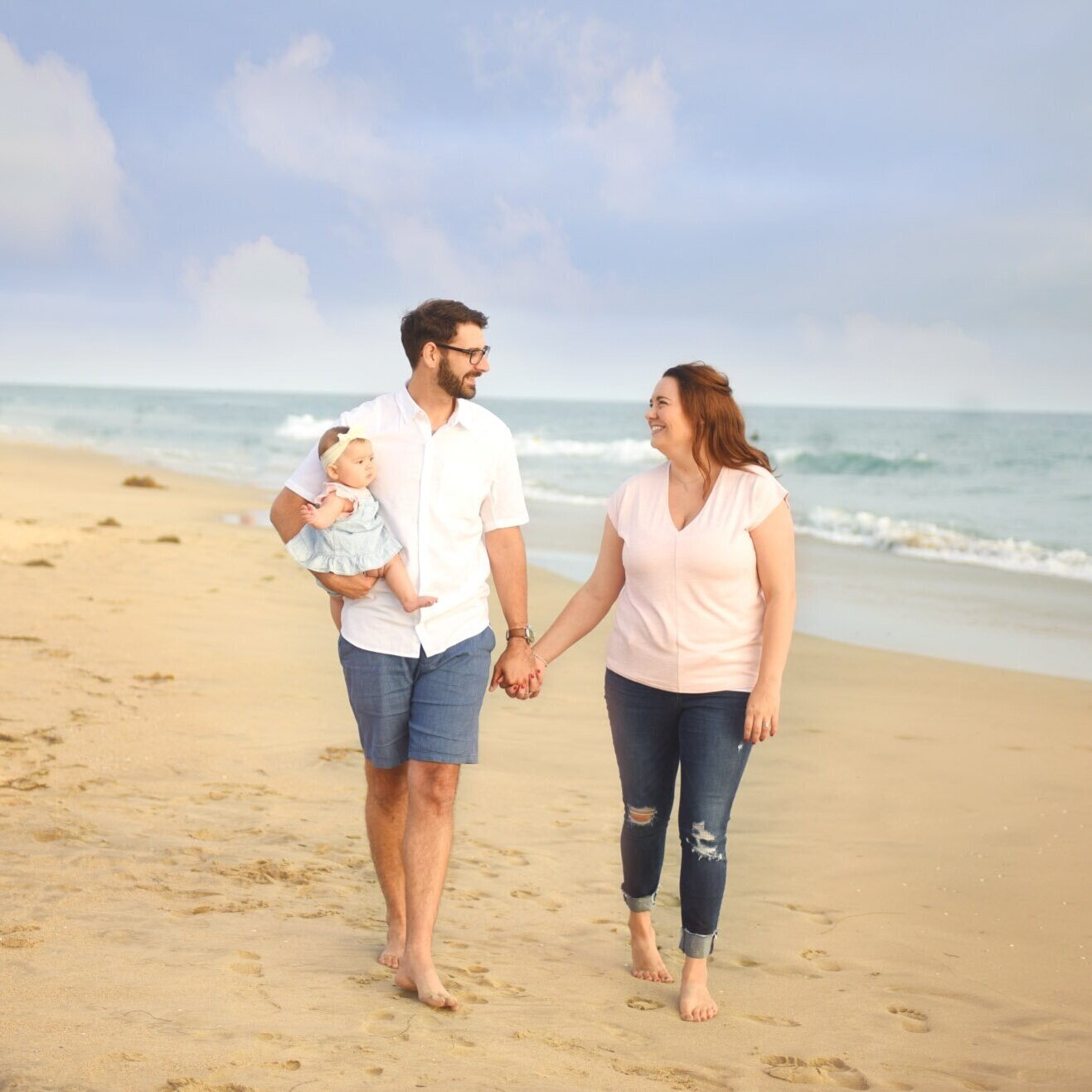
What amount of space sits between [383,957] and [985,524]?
21.2 meters

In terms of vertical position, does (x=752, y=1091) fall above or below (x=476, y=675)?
below

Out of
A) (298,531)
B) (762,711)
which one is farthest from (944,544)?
(298,531)

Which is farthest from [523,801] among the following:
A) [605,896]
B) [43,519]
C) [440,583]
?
[43,519]

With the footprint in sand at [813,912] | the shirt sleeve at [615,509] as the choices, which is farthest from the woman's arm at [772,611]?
the footprint in sand at [813,912]

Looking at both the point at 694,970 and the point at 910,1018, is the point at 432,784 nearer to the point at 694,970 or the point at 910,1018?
the point at 694,970

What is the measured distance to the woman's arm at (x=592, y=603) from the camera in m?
4.09

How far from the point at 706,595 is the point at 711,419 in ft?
1.77

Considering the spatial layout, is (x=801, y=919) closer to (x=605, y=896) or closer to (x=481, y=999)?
(x=605, y=896)

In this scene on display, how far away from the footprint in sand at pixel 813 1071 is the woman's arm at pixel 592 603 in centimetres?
139

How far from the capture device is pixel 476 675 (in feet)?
12.6

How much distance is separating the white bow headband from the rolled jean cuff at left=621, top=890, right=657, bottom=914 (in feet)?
5.57

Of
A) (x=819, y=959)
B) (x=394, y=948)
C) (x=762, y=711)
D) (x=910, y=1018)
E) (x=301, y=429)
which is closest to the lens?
(x=762, y=711)

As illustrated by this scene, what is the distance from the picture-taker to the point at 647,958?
13.5ft

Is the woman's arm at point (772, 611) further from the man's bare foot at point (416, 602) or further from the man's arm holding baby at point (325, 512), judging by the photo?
the man's arm holding baby at point (325, 512)
